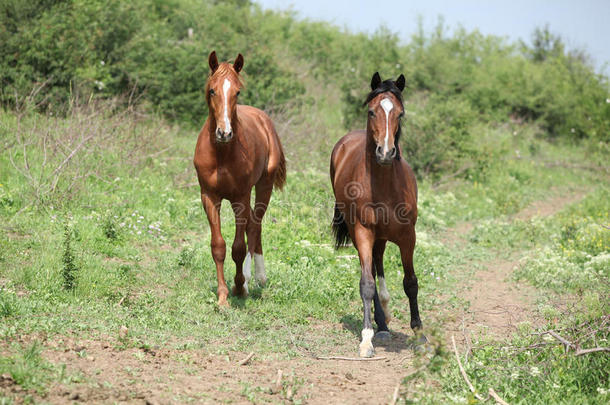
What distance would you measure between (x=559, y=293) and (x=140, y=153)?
7.55 metres

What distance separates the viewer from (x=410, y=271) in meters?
5.72

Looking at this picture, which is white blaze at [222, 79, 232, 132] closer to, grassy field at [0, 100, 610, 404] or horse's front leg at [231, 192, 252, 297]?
horse's front leg at [231, 192, 252, 297]

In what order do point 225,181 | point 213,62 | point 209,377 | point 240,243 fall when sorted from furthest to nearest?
point 240,243
point 225,181
point 213,62
point 209,377

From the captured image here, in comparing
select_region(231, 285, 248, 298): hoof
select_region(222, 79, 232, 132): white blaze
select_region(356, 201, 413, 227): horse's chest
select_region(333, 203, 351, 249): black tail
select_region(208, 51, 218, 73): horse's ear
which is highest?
select_region(208, 51, 218, 73): horse's ear

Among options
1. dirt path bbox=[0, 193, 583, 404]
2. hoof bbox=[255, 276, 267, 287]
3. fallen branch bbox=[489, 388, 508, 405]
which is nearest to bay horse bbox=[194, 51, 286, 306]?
hoof bbox=[255, 276, 267, 287]

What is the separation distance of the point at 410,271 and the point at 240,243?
1.90 meters

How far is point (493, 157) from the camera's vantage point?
1839 cm

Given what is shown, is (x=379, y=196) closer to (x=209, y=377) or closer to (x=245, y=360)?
(x=245, y=360)

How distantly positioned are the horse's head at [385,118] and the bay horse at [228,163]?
1422 millimetres

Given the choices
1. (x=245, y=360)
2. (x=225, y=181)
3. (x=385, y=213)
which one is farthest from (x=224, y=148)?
(x=245, y=360)

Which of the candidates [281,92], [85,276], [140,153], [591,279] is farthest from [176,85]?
[591,279]

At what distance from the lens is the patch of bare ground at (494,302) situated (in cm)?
613

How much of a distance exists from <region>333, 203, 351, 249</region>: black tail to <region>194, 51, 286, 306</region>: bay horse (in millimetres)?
973

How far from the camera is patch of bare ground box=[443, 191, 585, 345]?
6133 millimetres
